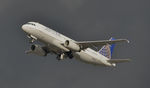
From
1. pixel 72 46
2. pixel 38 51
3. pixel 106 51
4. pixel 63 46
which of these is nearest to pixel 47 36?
pixel 63 46

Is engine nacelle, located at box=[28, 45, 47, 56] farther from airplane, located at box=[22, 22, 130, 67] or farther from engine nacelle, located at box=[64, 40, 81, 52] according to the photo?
engine nacelle, located at box=[64, 40, 81, 52]

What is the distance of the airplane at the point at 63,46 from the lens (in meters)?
94.1

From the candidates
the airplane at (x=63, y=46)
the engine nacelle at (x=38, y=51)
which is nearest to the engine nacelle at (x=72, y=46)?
the airplane at (x=63, y=46)

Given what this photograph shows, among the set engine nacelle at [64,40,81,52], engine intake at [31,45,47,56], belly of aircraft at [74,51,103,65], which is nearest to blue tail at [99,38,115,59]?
belly of aircraft at [74,51,103,65]

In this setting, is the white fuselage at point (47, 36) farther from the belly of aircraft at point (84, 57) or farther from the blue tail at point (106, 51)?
the blue tail at point (106, 51)

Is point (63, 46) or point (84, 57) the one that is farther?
point (84, 57)

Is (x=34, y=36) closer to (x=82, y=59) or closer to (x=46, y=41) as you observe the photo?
(x=46, y=41)

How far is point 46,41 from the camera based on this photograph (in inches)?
3701

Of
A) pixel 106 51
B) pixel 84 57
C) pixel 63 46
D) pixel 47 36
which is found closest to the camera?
pixel 47 36

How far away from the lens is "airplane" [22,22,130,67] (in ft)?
309

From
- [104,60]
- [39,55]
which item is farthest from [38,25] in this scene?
[104,60]

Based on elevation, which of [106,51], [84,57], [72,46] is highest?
[106,51]

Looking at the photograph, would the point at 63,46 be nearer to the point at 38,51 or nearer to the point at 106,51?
the point at 38,51

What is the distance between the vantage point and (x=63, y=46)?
314 feet
